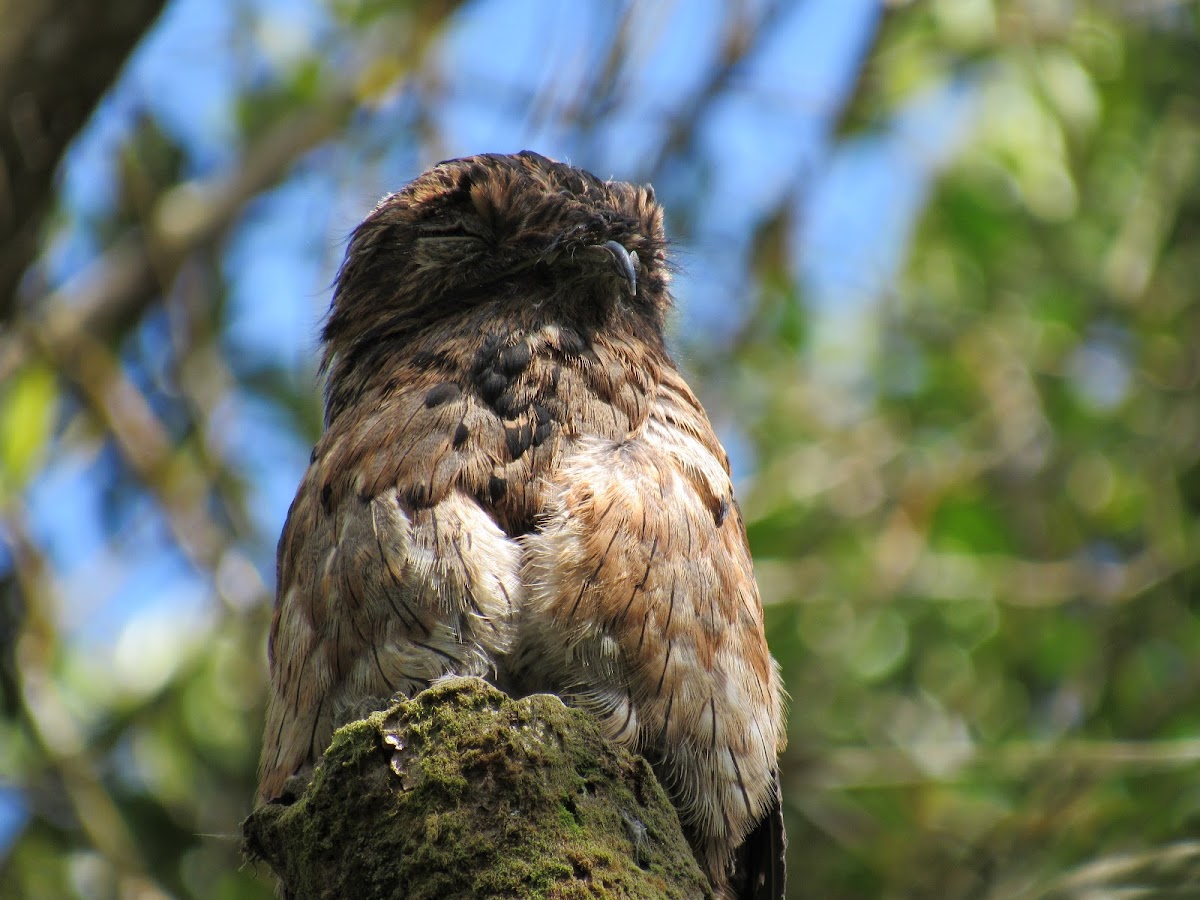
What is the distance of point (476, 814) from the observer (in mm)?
2377

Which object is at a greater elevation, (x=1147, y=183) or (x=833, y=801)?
(x=1147, y=183)

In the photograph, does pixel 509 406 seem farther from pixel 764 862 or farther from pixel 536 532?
pixel 764 862

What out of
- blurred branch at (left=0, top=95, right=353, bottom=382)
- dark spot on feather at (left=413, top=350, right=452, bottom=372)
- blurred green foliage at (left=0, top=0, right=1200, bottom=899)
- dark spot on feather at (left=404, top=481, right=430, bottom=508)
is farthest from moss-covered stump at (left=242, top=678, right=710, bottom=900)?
blurred branch at (left=0, top=95, right=353, bottom=382)

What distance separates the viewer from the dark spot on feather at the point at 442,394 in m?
3.32

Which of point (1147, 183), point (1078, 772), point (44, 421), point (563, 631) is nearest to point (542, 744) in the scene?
point (563, 631)

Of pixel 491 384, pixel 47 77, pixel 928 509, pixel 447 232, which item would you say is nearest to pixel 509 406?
pixel 491 384

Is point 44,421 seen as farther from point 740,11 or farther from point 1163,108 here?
point 1163,108

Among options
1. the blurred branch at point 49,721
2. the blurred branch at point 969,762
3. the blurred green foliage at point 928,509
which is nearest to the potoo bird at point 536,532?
the blurred branch at point 969,762

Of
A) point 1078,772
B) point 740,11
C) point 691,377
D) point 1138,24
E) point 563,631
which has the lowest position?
point 563,631

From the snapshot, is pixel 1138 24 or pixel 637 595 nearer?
pixel 637 595

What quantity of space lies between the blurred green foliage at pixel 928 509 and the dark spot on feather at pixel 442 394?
11.3ft

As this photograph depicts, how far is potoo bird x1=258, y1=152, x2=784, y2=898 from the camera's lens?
3.03m

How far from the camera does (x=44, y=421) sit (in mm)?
6617

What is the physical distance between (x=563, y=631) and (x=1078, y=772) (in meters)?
3.91
